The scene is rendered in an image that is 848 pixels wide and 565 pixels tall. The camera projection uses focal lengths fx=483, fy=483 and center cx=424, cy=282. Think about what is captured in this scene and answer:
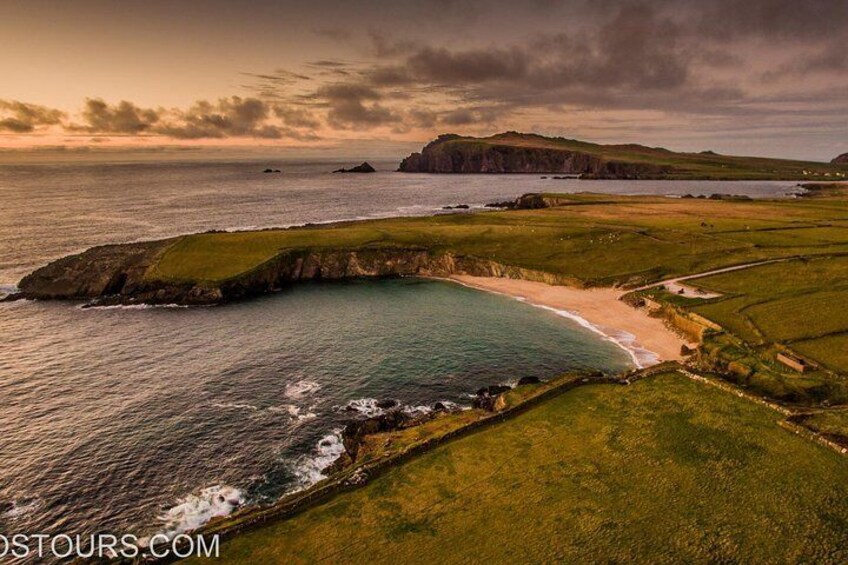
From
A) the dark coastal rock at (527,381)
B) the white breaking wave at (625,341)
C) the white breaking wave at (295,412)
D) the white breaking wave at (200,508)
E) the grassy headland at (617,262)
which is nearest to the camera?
the white breaking wave at (200,508)

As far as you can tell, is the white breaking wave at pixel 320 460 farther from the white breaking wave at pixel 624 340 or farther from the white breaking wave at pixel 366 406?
the white breaking wave at pixel 624 340

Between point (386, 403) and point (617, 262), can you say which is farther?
point (617, 262)

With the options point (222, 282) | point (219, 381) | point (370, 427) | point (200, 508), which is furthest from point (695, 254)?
point (200, 508)

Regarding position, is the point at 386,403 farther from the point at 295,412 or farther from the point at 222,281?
the point at 222,281

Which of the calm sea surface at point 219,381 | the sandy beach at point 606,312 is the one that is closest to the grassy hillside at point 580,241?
the sandy beach at point 606,312

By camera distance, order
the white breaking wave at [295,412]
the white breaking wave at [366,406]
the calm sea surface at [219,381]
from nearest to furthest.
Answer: the calm sea surface at [219,381] → the white breaking wave at [295,412] → the white breaking wave at [366,406]

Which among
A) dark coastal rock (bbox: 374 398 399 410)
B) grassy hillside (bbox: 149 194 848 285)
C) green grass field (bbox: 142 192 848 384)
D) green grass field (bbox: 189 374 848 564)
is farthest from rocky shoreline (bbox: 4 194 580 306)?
green grass field (bbox: 189 374 848 564)

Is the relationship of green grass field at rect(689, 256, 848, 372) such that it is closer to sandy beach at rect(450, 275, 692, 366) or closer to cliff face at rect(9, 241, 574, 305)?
sandy beach at rect(450, 275, 692, 366)
